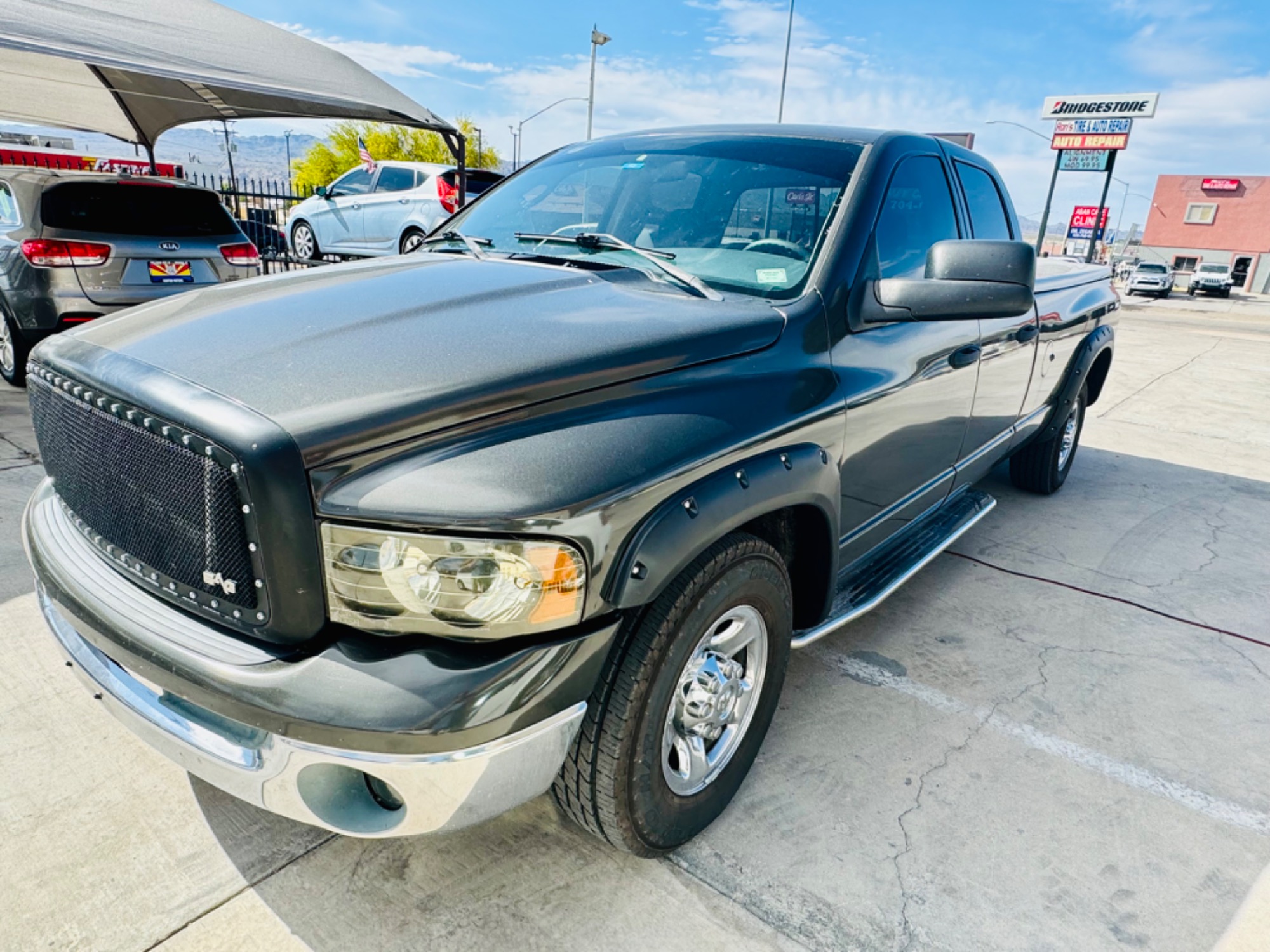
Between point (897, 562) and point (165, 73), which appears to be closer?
point (897, 562)

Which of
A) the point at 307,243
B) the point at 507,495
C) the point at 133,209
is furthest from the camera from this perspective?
the point at 307,243

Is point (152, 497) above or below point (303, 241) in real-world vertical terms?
above

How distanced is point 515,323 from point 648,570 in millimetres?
695

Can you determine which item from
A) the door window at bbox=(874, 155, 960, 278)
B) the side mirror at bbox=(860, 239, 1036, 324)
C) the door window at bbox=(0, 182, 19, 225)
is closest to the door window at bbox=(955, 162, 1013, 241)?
the door window at bbox=(874, 155, 960, 278)

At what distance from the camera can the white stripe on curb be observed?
236cm

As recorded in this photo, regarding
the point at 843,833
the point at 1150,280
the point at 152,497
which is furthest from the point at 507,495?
the point at 1150,280

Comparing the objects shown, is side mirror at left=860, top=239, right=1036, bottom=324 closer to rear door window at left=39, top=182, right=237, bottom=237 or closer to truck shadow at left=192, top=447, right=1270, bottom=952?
truck shadow at left=192, top=447, right=1270, bottom=952

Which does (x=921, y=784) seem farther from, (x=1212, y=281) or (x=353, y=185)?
(x=1212, y=281)

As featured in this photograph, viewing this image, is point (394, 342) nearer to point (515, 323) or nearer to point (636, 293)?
point (515, 323)

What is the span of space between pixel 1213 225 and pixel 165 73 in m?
70.1

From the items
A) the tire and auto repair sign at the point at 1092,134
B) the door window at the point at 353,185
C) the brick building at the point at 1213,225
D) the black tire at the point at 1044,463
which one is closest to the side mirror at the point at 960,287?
the black tire at the point at 1044,463

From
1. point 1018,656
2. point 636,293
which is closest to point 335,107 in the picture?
point 636,293

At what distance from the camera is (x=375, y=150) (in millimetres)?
45875

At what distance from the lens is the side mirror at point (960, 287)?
227cm
